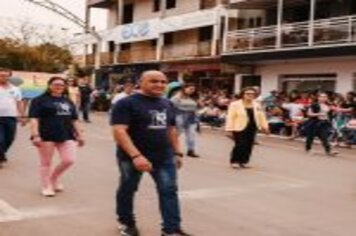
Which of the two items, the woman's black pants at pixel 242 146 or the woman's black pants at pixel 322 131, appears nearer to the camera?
the woman's black pants at pixel 242 146

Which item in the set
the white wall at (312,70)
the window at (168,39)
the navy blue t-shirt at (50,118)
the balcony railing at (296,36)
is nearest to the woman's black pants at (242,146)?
the navy blue t-shirt at (50,118)

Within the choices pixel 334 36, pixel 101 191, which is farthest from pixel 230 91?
pixel 101 191

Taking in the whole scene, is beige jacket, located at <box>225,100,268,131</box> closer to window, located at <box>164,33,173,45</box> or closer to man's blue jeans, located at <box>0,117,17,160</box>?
man's blue jeans, located at <box>0,117,17,160</box>

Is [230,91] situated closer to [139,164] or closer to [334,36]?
[334,36]

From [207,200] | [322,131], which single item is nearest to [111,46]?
[322,131]

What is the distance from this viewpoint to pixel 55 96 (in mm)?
10320

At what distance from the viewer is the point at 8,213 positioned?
877cm

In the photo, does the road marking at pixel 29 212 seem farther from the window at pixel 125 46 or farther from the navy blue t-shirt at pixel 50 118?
the window at pixel 125 46

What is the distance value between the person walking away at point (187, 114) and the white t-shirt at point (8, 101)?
4004 millimetres

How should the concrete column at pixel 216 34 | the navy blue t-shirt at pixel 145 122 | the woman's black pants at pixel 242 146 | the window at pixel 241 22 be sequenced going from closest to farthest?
the navy blue t-shirt at pixel 145 122, the woman's black pants at pixel 242 146, the window at pixel 241 22, the concrete column at pixel 216 34

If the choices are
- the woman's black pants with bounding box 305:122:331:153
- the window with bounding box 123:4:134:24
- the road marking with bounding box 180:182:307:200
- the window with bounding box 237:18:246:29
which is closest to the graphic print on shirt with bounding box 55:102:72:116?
the road marking with bounding box 180:182:307:200

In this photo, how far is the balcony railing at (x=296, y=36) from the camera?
97.0ft

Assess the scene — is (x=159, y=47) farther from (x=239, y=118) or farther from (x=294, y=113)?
(x=239, y=118)

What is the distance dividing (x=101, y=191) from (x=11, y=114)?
3286 millimetres
